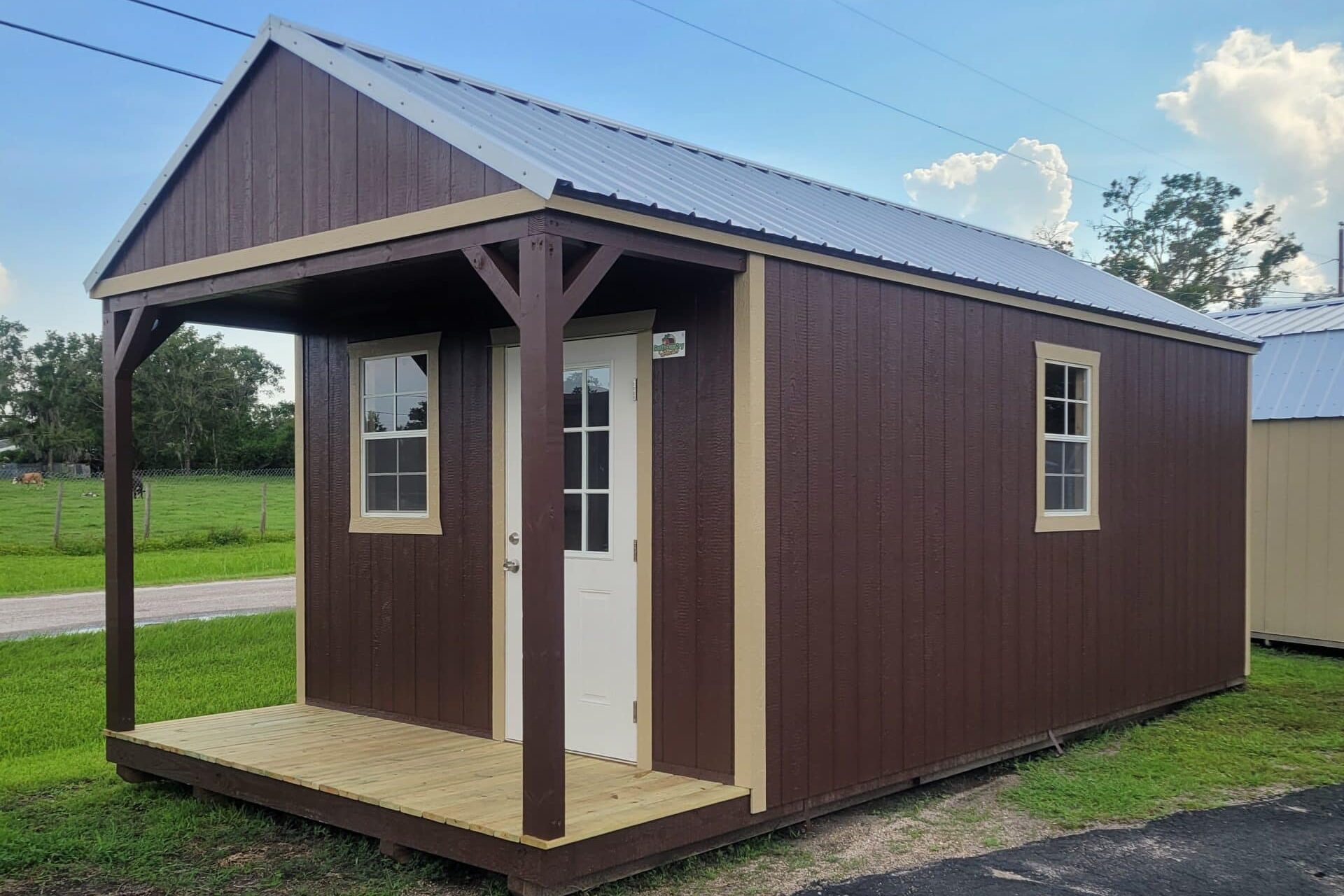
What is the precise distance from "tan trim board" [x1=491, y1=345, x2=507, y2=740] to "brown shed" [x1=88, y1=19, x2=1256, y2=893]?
0.02 meters

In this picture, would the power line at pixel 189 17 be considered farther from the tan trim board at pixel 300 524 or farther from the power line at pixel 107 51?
the tan trim board at pixel 300 524

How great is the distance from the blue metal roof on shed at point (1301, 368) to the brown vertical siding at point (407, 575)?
7931 millimetres

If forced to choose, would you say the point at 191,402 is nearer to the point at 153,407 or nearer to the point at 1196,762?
the point at 153,407

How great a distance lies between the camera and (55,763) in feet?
22.6

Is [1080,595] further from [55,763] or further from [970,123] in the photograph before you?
[970,123]

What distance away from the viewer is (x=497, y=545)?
610 centimetres

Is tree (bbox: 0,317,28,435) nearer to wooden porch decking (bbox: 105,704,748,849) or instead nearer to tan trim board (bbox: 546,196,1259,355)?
wooden porch decking (bbox: 105,704,748,849)

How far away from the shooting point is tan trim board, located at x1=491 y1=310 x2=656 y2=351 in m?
5.54

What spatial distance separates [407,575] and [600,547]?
56.2 inches

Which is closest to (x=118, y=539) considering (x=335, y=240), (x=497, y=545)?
(x=497, y=545)

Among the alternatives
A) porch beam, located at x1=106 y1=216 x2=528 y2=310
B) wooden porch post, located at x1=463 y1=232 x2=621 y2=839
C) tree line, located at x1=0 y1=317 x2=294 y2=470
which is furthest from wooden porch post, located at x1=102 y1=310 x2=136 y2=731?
tree line, located at x1=0 y1=317 x2=294 y2=470

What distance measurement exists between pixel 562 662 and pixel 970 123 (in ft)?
59.1

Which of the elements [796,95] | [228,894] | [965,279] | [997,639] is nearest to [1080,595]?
[997,639]

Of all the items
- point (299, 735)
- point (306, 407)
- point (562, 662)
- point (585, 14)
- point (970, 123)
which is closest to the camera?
point (562, 662)
